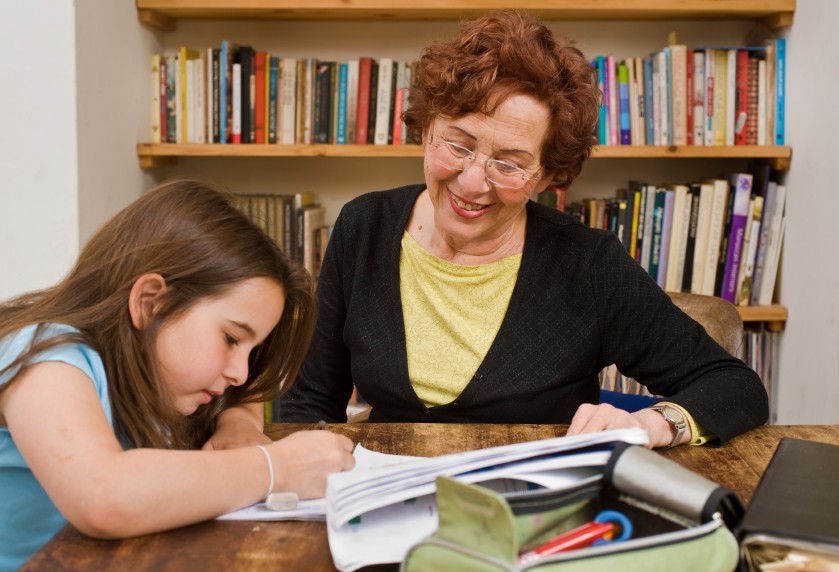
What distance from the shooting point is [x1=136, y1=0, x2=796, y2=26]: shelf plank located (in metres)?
2.47

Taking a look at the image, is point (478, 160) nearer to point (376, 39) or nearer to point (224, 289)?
point (224, 289)

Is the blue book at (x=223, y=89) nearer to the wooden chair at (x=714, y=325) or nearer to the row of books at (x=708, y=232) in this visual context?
the row of books at (x=708, y=232)

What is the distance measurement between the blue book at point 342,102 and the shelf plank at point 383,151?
0.31 ft

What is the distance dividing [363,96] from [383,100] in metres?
0.06

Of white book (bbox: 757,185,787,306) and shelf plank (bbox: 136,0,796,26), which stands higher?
shelf plank (bbox: 136,0,796,26)

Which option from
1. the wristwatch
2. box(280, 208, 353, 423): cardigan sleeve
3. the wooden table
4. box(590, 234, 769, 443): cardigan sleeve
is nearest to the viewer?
the wooden table

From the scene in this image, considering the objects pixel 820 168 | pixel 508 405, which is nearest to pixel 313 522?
pixel 508 405

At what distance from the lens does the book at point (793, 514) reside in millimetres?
733

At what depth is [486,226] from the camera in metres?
1.57

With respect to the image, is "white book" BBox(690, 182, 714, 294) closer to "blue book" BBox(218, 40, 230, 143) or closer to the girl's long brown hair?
"blue book" BBox(218, 40, 230, 143)

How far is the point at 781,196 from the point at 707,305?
36.8 inches

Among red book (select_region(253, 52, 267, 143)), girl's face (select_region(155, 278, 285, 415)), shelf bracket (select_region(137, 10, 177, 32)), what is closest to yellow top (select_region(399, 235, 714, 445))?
girl's face (select_region(155, 278, 285, 415))

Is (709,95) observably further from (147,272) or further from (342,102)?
(147,272)

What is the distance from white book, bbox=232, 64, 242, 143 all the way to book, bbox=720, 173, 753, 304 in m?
1.43
